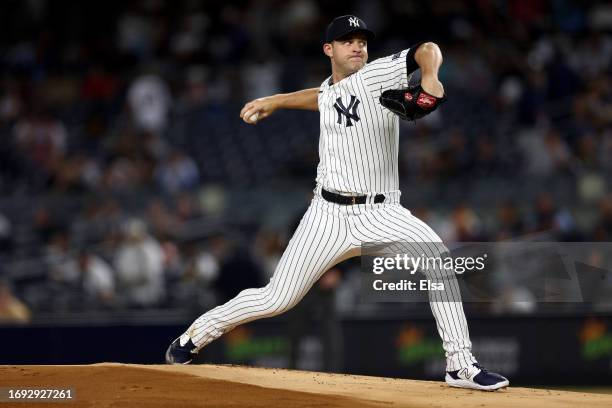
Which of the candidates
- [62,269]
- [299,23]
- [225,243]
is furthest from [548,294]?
[299,23]

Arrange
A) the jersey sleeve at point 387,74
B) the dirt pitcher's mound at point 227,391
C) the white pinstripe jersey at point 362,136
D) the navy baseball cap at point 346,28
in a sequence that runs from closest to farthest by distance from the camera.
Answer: the dirt pitcher's mound at point 227,391 → the jersey sleeve at point 387,74 → the white pinstripe jersey at point 362,136 → the navy baseball cap at point 346,28

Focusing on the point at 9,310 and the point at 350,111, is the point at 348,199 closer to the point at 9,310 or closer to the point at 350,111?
the point at 350,111

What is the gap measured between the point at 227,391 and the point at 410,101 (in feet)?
5.58

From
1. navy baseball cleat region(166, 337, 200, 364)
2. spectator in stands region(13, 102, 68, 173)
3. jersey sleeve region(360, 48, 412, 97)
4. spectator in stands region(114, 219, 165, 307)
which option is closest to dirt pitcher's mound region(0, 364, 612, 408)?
navy baseball cleat region(166, 337, 200, 364)

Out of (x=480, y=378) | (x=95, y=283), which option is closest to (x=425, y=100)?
(x=480, y=378)

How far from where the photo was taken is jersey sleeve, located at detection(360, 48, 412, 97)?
5750 millimetres

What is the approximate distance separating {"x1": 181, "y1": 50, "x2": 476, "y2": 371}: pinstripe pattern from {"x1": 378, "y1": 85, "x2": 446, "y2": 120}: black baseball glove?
0.68 feet

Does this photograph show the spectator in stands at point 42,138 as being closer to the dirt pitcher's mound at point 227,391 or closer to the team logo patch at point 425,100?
the dirt pitcher's mound at point 227,391

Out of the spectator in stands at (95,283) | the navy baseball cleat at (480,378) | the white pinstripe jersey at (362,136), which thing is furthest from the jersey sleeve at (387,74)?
the spectator in stands at (95,283)

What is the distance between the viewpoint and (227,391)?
5.63 metres

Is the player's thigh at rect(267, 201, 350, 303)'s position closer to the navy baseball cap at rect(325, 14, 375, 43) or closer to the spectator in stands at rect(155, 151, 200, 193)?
the navy baseball cap at rect(325, 14, 375, 43)

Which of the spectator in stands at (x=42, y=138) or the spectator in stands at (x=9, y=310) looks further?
the spectator in stands at (x=42, y=138)

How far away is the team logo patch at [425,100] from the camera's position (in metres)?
5.38

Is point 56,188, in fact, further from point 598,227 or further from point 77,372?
point 77,372
